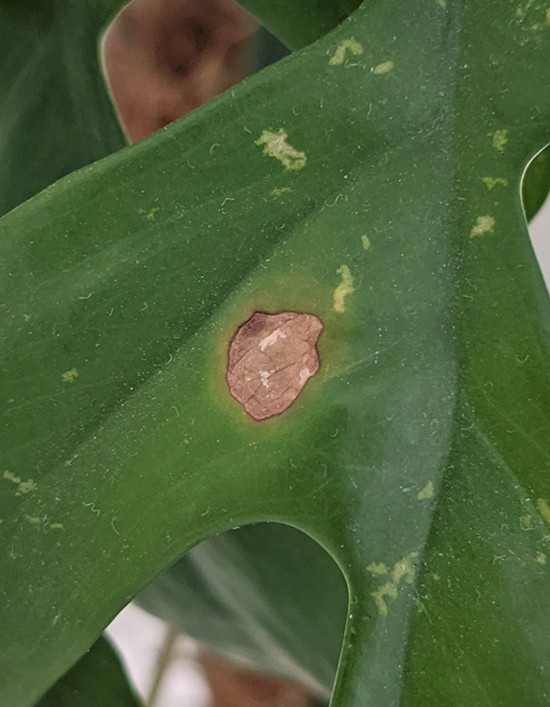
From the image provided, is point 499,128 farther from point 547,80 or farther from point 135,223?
point 135,223

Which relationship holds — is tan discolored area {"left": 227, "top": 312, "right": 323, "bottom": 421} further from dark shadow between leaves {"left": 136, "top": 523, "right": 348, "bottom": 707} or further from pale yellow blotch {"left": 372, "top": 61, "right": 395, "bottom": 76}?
dark shadow between leaves {"left": 136, "top": 523, "right": 348, "bottom": 707}

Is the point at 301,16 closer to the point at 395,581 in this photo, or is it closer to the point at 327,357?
the point at 327,357

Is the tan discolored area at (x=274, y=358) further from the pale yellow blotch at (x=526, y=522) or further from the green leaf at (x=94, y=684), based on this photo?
the green leaf at (x=94, y=684)

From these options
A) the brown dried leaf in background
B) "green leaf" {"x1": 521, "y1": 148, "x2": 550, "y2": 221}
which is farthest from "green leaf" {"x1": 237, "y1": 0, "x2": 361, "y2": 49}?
the brown dried leaf in background

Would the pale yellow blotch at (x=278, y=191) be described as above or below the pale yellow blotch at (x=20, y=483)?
above

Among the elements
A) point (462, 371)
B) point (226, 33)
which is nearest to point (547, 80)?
point (462, 371)

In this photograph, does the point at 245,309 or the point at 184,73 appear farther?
the point at 184,73

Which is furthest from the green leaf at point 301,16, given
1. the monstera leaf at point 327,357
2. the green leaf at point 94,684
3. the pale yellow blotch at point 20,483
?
the green leaf at point 94,684
